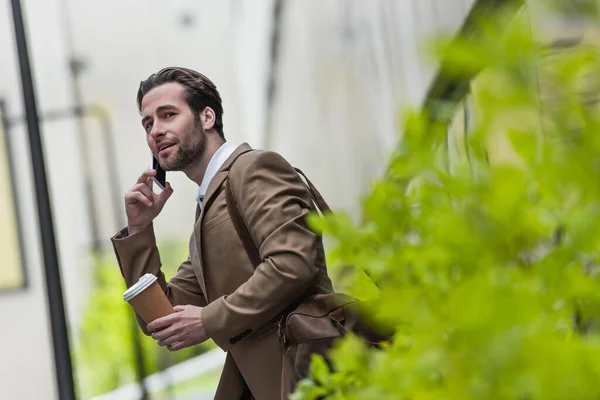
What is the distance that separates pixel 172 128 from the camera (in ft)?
5.21

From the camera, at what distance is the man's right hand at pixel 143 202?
5.30ft

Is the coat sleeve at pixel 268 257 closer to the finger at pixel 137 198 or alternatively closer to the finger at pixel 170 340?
the finger at pixel 170 340

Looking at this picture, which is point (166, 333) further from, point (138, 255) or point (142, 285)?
point (138, 255)

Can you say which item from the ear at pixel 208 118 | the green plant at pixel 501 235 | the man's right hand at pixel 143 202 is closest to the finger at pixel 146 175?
the man's right hand at pixel 143 202

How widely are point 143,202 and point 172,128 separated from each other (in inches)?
5.6

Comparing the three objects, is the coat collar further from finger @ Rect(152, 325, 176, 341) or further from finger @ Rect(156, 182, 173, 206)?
finger @ Rect(152, 325, 176, 341)

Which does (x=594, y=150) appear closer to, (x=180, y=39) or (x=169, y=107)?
(x=169, y=107)

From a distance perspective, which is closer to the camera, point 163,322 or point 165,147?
point 163,322

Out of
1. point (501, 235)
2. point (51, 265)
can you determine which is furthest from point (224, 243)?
point (501, 235)

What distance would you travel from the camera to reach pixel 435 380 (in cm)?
45

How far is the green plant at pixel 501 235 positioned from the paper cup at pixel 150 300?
1.05 m

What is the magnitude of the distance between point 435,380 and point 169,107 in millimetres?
1218

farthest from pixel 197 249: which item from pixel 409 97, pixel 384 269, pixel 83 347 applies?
pixel 409 97

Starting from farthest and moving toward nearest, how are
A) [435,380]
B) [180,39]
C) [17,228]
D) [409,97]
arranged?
[180,39], [409,97], [17,228], [435,380]
